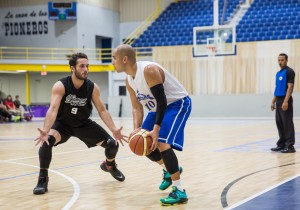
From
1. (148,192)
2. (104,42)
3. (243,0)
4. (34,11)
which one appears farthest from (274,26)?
(148,192)

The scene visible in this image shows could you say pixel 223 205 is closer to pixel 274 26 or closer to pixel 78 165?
pixel 78 165

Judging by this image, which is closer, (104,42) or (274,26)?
(274,26)

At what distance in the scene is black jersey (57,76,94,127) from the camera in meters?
6.07

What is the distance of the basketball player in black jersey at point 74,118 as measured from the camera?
5.89 m

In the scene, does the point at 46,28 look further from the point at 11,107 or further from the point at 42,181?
the point at 42,181

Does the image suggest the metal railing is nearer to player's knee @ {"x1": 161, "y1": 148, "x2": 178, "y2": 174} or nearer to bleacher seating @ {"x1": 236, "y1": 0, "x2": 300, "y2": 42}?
bleacher seating @ {"x1": 236, "y1": 0, "x2": 300, "y2": 42}

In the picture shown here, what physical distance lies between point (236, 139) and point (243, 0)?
1921cm

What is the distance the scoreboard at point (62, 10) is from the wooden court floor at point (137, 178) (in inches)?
788

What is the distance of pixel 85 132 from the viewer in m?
6.27

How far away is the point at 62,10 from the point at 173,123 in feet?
85.0

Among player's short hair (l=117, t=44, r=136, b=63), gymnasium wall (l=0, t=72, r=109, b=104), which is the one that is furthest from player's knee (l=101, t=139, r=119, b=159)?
gymnasium wall (l=0, t=72, r=109, b=104)

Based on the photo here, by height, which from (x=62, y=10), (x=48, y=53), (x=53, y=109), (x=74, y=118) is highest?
(x=62, y=10)

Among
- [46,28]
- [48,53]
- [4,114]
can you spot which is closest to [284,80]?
[4,114]

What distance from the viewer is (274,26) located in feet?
87.7
